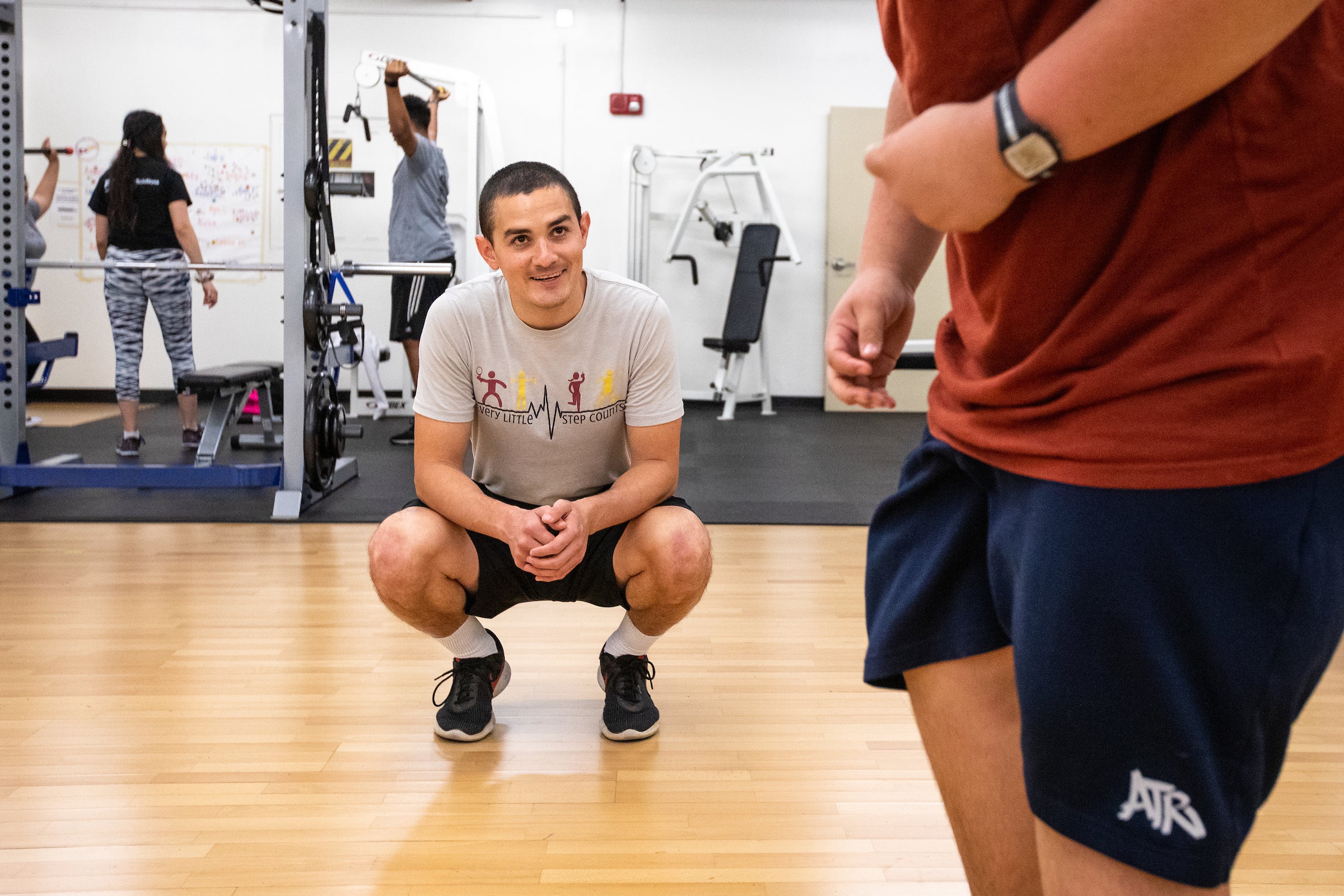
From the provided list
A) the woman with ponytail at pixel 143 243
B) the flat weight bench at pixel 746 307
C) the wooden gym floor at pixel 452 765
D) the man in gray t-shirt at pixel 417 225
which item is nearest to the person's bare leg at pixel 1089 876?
the wooden gym floor at pixel 452 765

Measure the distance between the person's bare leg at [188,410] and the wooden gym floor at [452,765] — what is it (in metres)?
2.31

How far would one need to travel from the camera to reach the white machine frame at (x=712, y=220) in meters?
6.20

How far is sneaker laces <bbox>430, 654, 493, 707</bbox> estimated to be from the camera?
70.9 inches

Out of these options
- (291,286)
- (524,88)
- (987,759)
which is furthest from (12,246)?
(987,759)

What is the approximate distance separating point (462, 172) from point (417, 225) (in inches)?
69.2

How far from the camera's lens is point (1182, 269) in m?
0.51

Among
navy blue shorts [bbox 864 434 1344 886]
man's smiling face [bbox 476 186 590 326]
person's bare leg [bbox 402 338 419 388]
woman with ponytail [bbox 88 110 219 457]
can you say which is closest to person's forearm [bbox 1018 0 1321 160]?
navy blue shorts [bbox 864 434 1344 886]

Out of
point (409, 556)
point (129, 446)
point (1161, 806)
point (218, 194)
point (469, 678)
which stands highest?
point (218, 194)

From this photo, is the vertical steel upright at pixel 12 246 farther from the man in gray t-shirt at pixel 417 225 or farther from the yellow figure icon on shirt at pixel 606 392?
the yellow figure icon on shirt at pixel 606 392

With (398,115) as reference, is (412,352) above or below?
below

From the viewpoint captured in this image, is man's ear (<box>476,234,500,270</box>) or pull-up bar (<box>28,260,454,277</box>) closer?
man's ear (<box>476,234,500,270</box>)

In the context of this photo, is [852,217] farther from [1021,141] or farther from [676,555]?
[1021,141]

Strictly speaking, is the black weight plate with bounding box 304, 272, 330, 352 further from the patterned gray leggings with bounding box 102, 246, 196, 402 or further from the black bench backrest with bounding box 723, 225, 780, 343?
the black bench backrest with bounding box 723, 225, 780, 343

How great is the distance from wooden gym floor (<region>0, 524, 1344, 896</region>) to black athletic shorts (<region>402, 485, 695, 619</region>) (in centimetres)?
23
